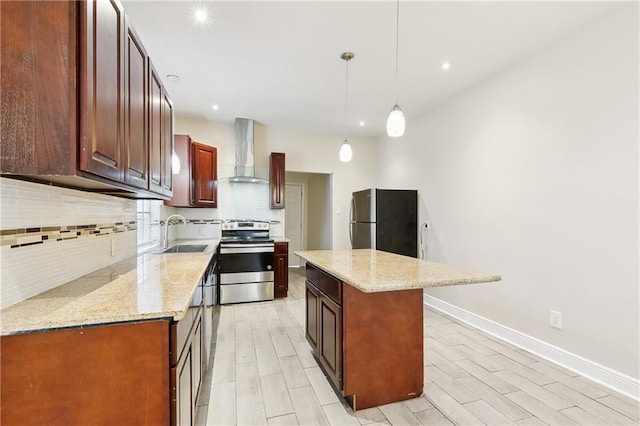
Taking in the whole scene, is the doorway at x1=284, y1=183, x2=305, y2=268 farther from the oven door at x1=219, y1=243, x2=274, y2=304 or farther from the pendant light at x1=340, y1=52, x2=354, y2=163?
the pendant light at x1=340, y1=52, x2=354, y2=163

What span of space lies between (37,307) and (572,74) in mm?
3731

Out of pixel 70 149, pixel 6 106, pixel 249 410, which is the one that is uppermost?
pixel 6 106

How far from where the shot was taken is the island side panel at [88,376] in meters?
0.97

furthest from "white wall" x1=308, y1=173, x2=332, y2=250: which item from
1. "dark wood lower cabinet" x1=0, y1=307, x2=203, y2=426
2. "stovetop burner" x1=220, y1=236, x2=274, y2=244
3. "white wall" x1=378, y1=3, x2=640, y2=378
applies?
"dark wood lower cabinet" x1=0, y1=307, x2=203, y2=426

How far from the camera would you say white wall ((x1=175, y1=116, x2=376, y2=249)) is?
188 inches

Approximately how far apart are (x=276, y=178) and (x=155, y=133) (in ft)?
9.14

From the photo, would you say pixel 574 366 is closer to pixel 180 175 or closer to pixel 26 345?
pixel 26 345

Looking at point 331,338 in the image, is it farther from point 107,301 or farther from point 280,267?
point 280,267

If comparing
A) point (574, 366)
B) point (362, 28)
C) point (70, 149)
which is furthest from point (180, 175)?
point (574, 366)

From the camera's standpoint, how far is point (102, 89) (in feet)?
3.76

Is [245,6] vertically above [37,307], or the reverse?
[245,6]

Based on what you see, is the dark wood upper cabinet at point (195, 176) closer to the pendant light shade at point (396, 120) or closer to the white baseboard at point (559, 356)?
the pendant light shade at point (396, 120)

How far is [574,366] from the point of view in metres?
2.41

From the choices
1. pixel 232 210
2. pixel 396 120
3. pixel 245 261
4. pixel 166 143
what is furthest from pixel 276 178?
pixel 396 120
